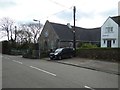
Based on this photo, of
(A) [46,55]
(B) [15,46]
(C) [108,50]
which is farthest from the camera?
(B) [15,46]

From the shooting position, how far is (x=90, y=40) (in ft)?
191

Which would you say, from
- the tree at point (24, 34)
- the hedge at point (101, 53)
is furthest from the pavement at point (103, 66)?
the tree at point (24, 34)

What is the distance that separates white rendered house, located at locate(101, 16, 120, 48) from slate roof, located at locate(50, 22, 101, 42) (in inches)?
398

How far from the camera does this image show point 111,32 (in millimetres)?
44438

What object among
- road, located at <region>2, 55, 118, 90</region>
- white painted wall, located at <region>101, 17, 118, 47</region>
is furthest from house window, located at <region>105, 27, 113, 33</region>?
road, located at <region>2, 55, 118, 90</region>

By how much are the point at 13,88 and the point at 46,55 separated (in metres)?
26.9

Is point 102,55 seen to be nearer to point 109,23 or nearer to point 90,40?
point 109,23

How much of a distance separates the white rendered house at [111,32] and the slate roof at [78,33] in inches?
398

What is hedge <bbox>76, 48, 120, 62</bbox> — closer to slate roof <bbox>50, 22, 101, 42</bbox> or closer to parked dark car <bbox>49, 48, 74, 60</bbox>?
parked dark car <bbox>49, 48, 74, 60</bbox>

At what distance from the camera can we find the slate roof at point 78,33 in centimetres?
5209

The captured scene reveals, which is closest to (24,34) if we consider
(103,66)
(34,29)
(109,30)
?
(34,29)

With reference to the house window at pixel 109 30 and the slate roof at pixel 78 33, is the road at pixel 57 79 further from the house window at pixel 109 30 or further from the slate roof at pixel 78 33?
the slate roof at pixel 78 33

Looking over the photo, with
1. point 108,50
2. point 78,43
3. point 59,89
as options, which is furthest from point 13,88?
point 78,43

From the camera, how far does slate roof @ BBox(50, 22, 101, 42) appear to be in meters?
52.1
